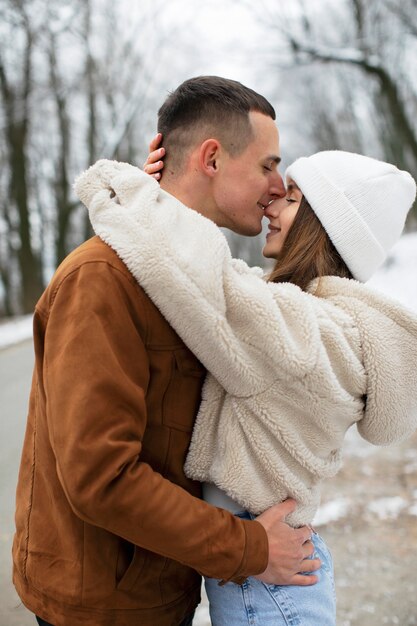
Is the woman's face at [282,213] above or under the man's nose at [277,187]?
under

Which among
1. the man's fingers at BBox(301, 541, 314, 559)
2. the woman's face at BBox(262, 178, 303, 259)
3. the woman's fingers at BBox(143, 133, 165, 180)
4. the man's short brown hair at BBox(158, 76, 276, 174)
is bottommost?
the man's fingers at BBox(301, 541, 314, 559)

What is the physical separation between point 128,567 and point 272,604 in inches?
15.9

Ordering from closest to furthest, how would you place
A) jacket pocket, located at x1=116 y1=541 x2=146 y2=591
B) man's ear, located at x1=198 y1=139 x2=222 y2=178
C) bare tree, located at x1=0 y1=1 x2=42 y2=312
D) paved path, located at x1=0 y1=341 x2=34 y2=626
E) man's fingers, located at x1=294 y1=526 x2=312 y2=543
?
jacket pocket, located at x1=116 y1=541 x2=146 y2=591 < man's fingers, located at x1=294 y1=526 x2=312 y2=543 < man's ear, located at x1=198 y1=139 x2=222 y2=178 < paved path, located at x1=0 y1=341 x2=34 y2=626 < bare tree, located at x1=0 y1=1 x2=42 y2=312

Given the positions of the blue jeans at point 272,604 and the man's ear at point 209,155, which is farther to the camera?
the man's ear at point 209,155

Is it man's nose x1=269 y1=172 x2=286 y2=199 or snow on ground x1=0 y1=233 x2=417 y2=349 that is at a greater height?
man's nose x1=269 y1=172 x2=286 y2=199

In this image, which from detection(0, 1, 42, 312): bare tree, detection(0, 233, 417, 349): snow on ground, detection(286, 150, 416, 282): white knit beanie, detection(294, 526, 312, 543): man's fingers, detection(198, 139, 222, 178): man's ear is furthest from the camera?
detection(0, 1, 42, 312): bare tree

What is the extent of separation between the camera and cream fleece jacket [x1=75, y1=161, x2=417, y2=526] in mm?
1438

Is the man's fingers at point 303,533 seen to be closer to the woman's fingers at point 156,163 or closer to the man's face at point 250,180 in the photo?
the man's face at point 250,180

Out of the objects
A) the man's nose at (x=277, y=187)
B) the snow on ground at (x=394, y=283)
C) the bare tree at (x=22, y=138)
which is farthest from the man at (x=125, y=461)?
the bare tree at (x=22, y=138)

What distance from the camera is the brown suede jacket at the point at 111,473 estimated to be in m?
1.33

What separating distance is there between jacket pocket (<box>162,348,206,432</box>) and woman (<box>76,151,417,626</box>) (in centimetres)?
3

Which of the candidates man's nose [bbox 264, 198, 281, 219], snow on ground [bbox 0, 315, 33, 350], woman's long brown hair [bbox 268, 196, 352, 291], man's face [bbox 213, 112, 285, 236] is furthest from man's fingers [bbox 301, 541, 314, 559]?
snow on ground [bbox 0, 315, 33, 350]

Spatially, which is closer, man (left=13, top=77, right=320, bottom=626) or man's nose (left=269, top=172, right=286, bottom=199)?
man (left=13, top=77, right=320, bottom=626)

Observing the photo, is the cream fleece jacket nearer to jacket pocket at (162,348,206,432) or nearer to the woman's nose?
jacket pocket at (162,348,206,432)
